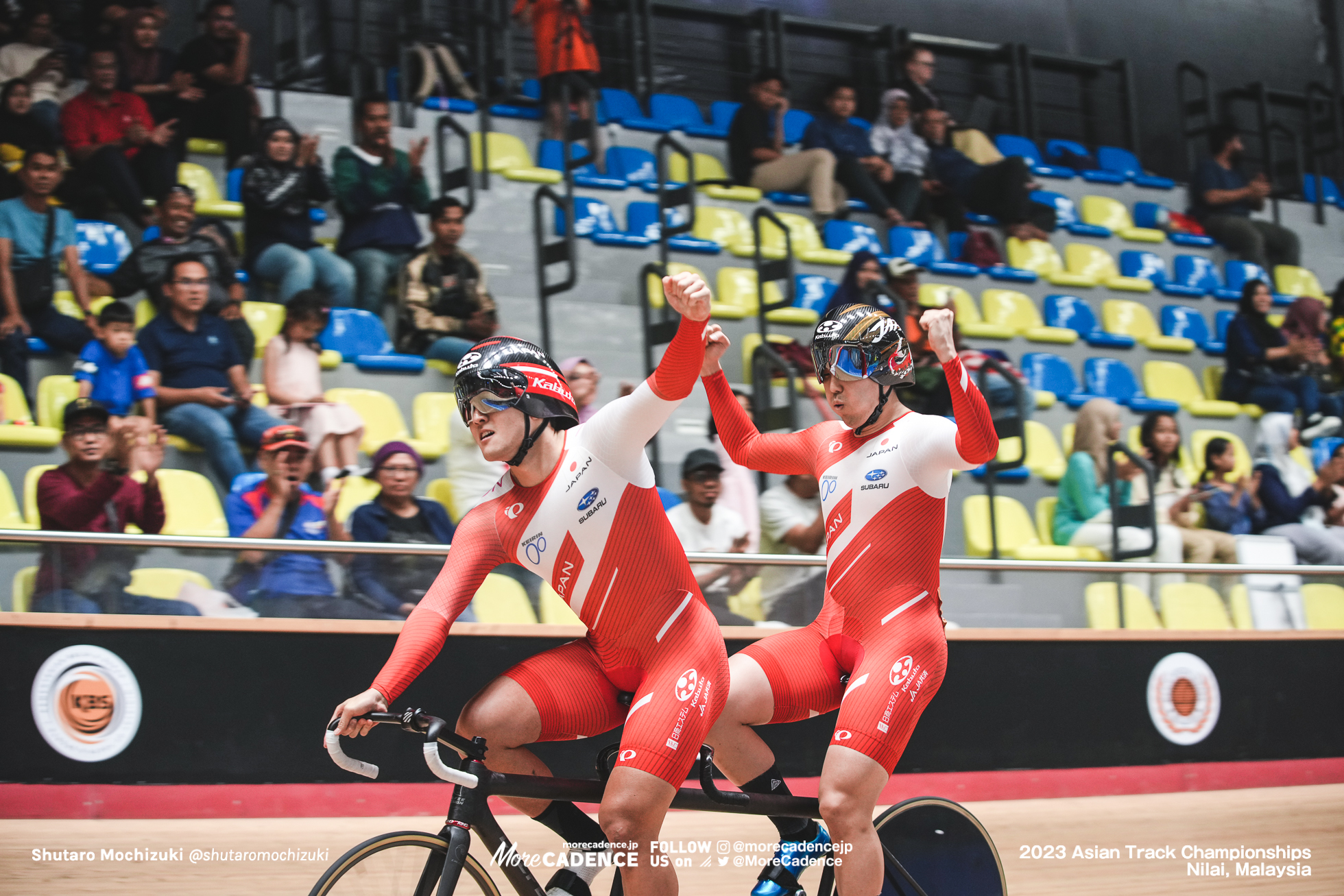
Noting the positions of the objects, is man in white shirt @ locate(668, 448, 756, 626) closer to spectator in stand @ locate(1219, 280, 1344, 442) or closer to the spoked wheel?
the spoked wheel

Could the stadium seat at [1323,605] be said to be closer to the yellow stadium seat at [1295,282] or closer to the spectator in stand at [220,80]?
the yellow stadium seat at [1295,282]

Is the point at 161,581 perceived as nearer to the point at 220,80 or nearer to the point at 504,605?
the point at 504,605

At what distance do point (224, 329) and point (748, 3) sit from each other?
9185mm

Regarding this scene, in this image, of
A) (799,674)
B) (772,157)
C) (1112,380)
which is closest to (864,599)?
(799,674)

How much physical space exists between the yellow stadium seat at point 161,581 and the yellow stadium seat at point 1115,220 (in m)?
10.4

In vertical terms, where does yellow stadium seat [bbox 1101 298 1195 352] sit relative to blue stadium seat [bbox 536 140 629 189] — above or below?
below

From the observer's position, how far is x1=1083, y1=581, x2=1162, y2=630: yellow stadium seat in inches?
264

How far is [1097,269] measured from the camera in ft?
40.3

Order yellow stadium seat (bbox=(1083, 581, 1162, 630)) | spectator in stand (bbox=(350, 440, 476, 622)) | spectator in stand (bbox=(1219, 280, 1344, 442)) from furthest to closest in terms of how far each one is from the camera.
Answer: spectator in stand (bbox=(1219, 280, 1344, 442)) → yellow stadium seat (bbox=(1083, 581, 1162, 630)) → spectator in stand (bbox=(350, 440, 476, 622))

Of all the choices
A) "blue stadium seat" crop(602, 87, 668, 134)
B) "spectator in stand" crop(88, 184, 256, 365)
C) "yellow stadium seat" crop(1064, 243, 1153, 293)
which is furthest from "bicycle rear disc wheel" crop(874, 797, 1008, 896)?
"yellow stadium seat" crop(1064, 243, 1153, 293)

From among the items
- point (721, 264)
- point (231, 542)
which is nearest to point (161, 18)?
point (721, 264)

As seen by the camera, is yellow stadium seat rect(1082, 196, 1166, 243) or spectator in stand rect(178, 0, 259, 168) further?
yellow stadium seat rect(1082, 196, 1166, 243)

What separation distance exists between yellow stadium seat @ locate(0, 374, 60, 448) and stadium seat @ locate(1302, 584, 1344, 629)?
6.70 m

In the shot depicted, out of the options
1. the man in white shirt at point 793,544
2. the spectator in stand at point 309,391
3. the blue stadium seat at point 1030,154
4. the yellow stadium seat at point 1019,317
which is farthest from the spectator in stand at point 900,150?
the spectator in stand at point 309,391
